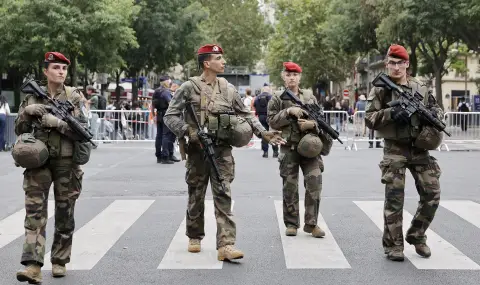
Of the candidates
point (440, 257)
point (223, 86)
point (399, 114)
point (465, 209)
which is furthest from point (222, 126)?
point (465, 209)

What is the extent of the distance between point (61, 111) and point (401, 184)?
115 inches

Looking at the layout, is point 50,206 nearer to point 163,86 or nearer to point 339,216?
point 339,216

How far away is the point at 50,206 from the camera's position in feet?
35.9

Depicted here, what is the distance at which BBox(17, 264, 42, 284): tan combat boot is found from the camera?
6332 mm

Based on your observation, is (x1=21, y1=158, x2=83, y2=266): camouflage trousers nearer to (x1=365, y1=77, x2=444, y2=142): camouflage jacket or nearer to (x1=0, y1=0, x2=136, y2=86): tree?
(x1=365, y1=77, x2=444, y2=142): camouflage jacket

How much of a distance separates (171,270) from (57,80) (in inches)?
69.7

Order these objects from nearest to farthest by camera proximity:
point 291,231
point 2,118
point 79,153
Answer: point 79,153, point 291,231, point 2,118

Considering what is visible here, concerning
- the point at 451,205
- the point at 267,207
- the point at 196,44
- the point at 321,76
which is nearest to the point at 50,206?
the point at 267,207

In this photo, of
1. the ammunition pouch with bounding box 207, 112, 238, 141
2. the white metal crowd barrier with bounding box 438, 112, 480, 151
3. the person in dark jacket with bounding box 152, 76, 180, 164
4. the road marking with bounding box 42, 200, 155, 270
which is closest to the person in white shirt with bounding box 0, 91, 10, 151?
the person in dark jacket with bounding box 152, 76, 180, 164

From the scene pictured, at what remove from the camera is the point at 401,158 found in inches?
287

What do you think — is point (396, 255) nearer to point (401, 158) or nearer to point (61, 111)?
point (401, 158)

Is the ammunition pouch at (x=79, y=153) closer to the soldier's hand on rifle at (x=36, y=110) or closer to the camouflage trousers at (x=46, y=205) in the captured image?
the camouflage trousers at (x=46, y=205)

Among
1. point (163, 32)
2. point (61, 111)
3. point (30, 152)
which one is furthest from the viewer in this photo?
point (163, 32)

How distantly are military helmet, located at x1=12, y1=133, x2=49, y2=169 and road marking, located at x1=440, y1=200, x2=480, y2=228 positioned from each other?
505cm
